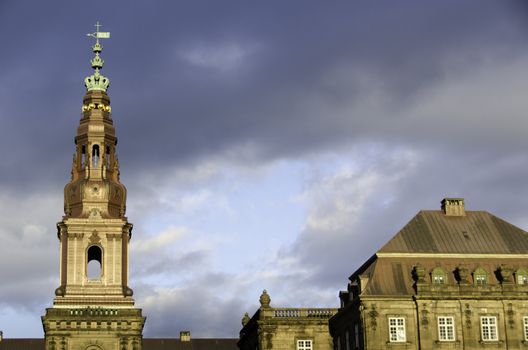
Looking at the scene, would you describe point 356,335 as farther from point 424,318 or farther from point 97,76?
point 97,76

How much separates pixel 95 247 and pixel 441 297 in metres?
40.4

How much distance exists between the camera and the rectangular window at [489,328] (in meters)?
94.8

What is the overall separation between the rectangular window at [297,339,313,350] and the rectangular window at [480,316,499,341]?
730 inches

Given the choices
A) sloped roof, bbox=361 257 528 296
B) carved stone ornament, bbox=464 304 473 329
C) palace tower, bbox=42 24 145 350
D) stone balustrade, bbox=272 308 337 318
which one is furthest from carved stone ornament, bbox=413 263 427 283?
palace tower, bbox=42 24 145 350

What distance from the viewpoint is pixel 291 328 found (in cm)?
10756

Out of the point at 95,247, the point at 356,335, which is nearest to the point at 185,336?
→ the point at 95,247

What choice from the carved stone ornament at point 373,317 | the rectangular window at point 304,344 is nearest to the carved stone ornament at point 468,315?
the carved stone ornament at point 373,317

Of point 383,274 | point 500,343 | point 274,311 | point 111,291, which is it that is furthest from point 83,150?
point 500,343

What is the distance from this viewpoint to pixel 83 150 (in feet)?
407

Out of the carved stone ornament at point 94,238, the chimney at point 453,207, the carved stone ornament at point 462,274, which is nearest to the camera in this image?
the carved stone ornament at point 462,274

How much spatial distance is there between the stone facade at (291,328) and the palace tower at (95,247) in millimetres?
14445

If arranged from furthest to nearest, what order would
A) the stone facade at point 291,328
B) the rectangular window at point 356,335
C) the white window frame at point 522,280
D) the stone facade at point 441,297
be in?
the stone facade at point 291,328, the rectangular window at point 356,335, the white window frame at point 522,280, the stone facade at point 441,297

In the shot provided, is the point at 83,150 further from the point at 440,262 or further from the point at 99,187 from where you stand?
the point at 440,262

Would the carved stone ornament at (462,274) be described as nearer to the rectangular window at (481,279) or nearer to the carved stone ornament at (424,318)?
the rectangular window at (481,279)
